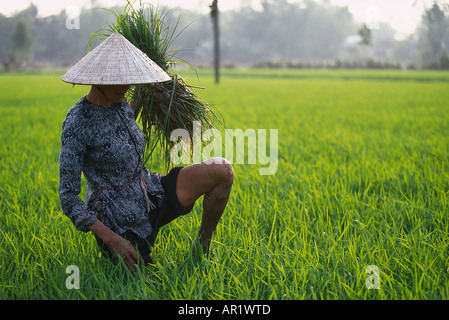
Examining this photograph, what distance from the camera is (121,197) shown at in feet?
5.30

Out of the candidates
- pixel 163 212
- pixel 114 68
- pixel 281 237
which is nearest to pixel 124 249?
pixel 163 212

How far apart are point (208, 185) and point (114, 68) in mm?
607

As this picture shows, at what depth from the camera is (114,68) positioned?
1434mm

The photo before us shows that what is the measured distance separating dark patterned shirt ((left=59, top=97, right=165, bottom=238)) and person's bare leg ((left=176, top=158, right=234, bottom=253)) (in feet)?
0.46

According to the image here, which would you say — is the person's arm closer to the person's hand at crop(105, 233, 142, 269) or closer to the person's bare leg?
the person's hand at crop(105, 233, 142, 269)

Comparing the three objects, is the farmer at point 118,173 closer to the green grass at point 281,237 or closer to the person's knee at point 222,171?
the person's knee at point 222,171

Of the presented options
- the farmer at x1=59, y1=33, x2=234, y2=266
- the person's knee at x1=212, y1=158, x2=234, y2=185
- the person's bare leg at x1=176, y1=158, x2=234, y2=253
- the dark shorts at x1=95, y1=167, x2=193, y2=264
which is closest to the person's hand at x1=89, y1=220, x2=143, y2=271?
the farmer at x1=59, y1=33, x2=234, y2=266

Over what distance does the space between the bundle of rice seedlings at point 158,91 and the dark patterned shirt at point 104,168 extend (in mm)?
160

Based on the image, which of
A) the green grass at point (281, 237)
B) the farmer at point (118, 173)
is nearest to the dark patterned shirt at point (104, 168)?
the farmer at point (118, 173)

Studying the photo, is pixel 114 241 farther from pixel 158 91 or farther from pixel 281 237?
pixel 281 237

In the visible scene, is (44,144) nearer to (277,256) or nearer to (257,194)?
(257,194)

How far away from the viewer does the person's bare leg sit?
1.69 m

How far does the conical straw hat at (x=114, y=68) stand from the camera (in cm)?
140
